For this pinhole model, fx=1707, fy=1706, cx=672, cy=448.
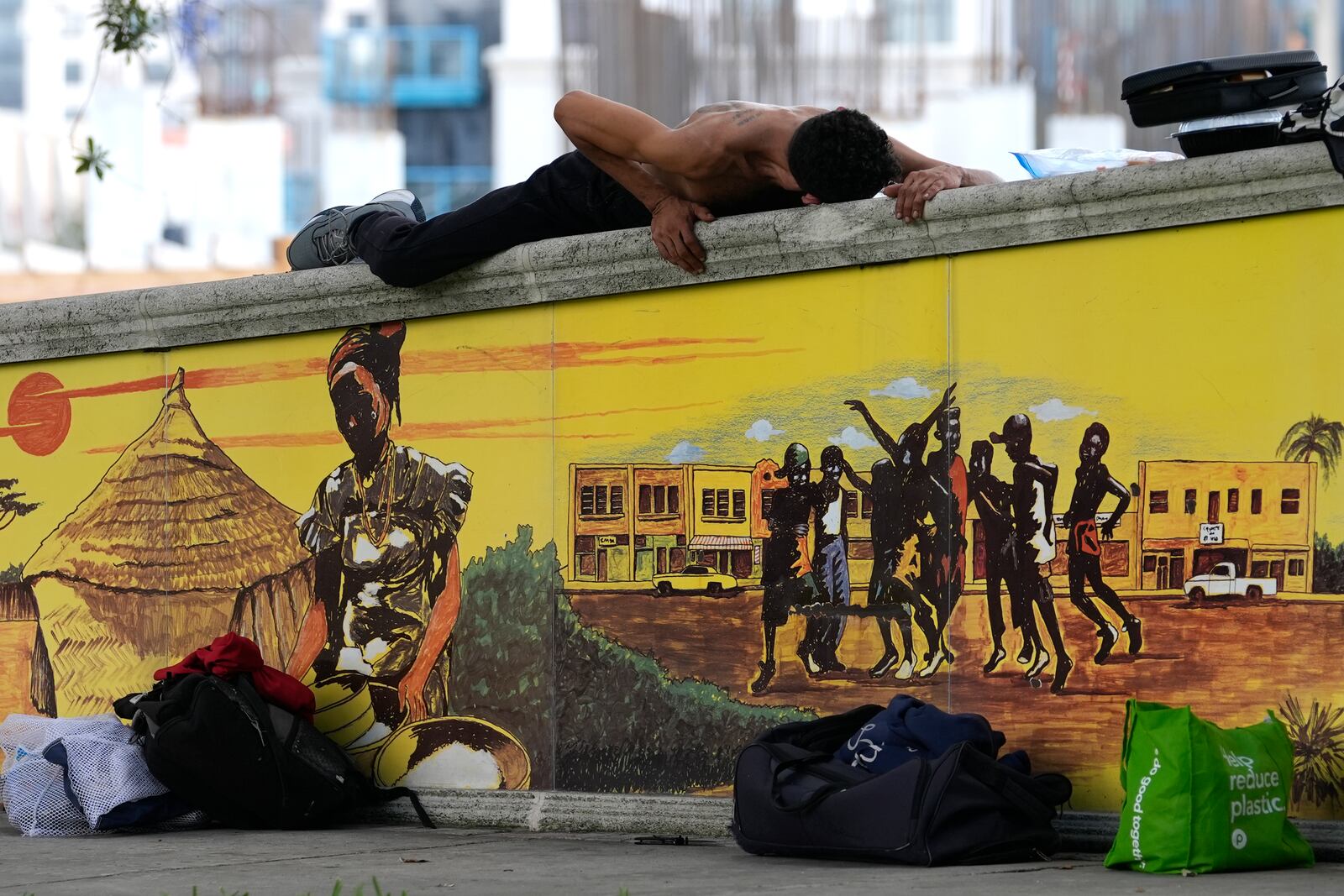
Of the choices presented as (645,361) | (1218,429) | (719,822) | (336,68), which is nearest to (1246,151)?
(1218,429)

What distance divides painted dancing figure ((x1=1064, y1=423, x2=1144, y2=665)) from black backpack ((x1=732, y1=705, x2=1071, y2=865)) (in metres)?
0.43

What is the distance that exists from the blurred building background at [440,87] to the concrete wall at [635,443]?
2415mm

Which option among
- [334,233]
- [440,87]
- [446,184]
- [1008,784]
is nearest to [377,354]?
[334,233]

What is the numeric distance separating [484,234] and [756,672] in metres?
1.67

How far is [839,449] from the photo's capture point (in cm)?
481

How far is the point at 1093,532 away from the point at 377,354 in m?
2.55

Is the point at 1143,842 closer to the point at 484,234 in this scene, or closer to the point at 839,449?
the point at 839,449

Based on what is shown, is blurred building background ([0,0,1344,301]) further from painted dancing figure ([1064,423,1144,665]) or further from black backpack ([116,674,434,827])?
black backpack ([116,674,434,827])

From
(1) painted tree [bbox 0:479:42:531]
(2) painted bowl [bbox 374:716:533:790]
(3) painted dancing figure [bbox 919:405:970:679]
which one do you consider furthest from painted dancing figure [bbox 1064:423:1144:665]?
(1) painted tree [bbox 0:479:42:531]

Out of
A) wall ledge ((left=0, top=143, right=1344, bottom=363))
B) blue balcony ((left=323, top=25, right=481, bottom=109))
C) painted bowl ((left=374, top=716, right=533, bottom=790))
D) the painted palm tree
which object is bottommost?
painted bowl ((left=374, top=716, right=533, bottom=790))

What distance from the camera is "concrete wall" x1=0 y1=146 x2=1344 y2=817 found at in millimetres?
4246

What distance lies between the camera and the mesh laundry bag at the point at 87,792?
204 inches

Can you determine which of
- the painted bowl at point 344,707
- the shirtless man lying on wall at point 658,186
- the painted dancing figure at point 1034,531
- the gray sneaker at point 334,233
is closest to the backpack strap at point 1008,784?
the painted dancing figure at point 1034,531

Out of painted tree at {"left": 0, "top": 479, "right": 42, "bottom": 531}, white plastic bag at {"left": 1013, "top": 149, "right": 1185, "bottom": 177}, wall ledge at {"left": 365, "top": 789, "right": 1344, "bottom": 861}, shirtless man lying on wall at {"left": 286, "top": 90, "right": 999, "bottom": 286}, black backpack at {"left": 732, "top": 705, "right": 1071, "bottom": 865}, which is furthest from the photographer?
painted tree at {"left": 0, "top": 479, "right": 42, "bottom": 531}
